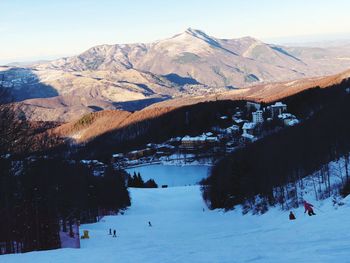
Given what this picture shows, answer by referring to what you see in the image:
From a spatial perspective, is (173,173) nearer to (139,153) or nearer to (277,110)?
(139,153)

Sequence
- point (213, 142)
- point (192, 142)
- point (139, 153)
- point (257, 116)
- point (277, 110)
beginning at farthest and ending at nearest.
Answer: point (257, 116), point (277, 110), point (192, 142), point (213, 142), point (139, 153)

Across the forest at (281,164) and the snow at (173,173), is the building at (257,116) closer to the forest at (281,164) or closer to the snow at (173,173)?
the snow at (173,173)

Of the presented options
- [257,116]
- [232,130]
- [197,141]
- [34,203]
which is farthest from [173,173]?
[34,203]

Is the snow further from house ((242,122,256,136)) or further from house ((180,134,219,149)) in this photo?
house ((242,122,256,136))

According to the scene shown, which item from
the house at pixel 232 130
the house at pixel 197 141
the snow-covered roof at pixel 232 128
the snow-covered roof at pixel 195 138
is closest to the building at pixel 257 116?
the house at pixel 232 130

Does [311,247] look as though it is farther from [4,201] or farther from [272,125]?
[272,125]

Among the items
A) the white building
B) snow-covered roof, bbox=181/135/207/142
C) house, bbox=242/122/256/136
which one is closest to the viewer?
house, bbox=242/122/256/136

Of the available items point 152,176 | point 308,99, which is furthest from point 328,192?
point 308,99

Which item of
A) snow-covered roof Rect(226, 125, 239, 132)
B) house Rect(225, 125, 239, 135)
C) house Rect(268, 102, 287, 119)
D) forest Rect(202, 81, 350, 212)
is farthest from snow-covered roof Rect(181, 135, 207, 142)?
forest Rect(202, 81, 350, 212)
